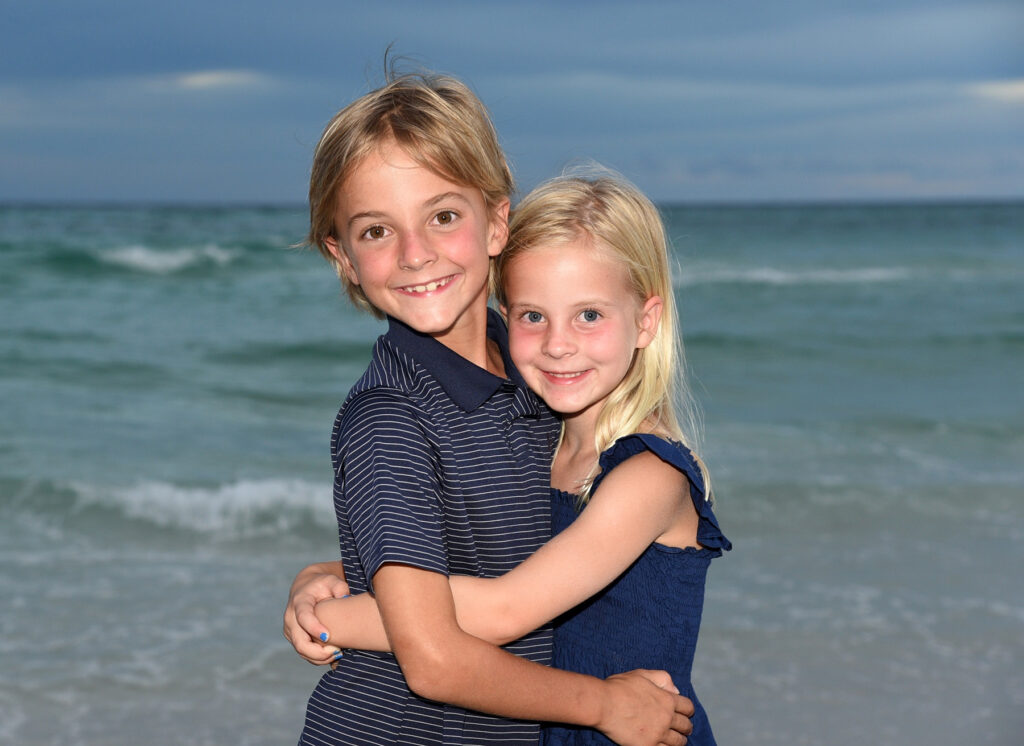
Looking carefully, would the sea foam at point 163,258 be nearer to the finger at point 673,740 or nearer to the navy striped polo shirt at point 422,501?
the navy striped polo shirt at point 422,501

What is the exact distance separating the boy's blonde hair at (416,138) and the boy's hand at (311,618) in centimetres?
65

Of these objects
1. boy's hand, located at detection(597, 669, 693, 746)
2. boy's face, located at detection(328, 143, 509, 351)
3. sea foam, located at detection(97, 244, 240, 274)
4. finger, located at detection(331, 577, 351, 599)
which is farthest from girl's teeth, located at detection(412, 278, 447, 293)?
sea foam, located at detection(97, 244, 240, 274)

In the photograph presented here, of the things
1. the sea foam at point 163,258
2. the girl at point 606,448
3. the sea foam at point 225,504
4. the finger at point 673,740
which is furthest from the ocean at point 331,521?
the sea foam at point 163,258

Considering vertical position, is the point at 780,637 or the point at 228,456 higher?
the point at 780,637

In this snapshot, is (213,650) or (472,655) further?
(213,650)

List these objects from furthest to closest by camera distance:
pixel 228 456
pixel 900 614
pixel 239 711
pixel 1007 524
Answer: pixel 228 456, pixel 1007 524, pixel 900 614, pixel 239 711

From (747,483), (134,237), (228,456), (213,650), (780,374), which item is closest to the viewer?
(213,650)

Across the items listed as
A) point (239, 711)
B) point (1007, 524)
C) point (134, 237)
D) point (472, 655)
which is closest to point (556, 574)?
point (472, 655)

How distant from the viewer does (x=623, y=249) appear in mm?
2117

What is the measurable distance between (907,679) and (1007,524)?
1926 millimetres

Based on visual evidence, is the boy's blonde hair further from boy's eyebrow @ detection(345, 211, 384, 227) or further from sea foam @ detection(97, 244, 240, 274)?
sea foam @ detection(97, 244, 240, 274)

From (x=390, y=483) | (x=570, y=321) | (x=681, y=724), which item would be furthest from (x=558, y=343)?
(x=681, y=724)

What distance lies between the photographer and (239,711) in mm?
3777

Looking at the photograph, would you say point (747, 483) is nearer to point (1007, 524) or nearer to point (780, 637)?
point (1007, 524)
